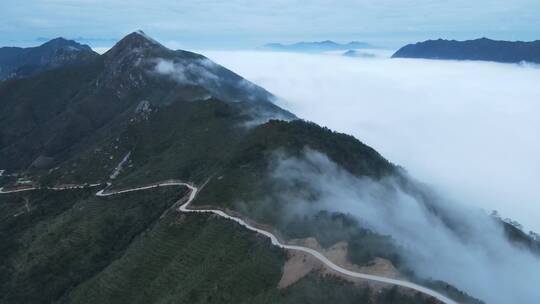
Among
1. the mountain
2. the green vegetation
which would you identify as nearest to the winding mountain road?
the mountain

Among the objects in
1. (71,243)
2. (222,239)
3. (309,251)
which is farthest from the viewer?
(71,243)

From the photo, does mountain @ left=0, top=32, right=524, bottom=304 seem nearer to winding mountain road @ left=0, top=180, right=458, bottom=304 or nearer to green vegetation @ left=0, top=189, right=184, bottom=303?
green vegetation @ left=0, top=189, right=184, bottom=303

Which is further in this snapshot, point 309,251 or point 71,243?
point 71,243

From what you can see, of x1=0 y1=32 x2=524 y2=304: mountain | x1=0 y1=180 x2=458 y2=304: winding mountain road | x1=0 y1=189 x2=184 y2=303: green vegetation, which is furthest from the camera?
x1=0 y1=189 x2=184 y2=303: green vegetation

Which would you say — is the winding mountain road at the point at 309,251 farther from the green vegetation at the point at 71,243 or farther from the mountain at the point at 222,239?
the green vegetation at the point at 71,243

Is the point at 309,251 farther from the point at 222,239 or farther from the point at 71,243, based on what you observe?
the point at 71,243

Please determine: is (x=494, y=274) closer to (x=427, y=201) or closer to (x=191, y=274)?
Result: (x=427, y=201)

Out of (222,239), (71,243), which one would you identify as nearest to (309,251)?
(222,239)

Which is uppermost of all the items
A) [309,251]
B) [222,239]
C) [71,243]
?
[309,251]

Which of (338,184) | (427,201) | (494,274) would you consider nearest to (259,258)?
(338,184)

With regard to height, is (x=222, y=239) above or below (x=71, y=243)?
above

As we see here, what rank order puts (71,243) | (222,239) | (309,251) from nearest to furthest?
(309,251) → (222,239) → (71,243)
